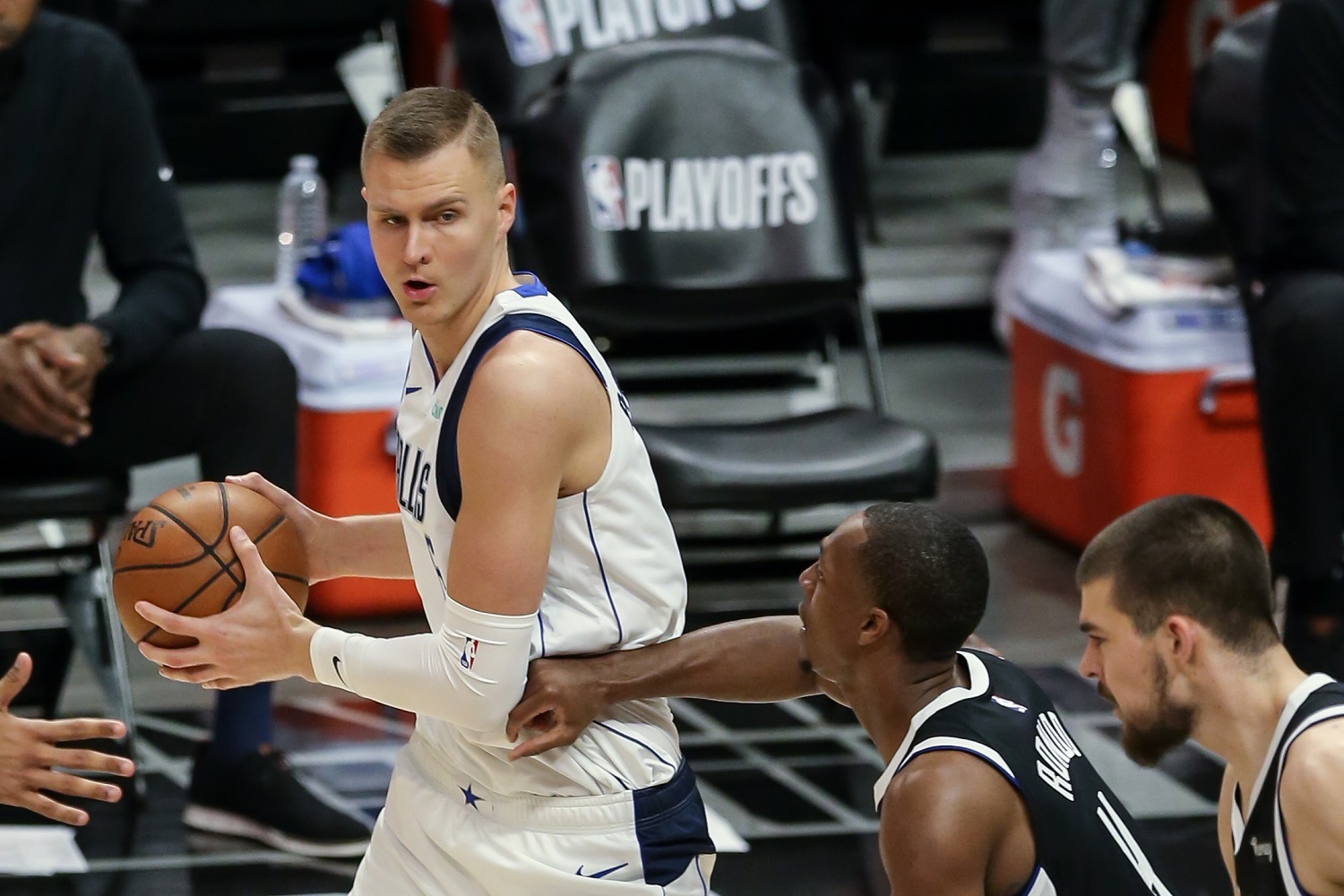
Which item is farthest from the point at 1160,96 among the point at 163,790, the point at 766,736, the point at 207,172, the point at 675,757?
the point at 675,757

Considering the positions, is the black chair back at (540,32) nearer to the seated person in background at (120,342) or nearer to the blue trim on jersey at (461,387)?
the seated person in background at (120,342)

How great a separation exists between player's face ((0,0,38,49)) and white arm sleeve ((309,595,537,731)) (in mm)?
2063

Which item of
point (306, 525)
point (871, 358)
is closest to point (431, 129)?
point (306, 525)

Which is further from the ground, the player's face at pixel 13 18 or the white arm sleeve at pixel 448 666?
the player's face at pixel 13 18

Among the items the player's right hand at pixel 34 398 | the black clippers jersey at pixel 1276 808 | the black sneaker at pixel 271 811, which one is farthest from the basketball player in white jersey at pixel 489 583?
the player's right hand at pixel 34 398

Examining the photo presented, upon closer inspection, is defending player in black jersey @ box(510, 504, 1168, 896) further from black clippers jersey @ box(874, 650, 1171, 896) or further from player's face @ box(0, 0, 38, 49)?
player's face @ box(0, 0, 38, 49)

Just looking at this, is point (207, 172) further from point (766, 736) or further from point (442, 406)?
point (442, 406)

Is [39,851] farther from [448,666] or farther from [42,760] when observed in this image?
[448,666]

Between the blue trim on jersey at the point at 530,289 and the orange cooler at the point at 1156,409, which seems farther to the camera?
the orange cooler at the point at 1156,409

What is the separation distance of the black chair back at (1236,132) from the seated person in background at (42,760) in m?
3.05

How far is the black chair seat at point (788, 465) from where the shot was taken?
13.6 ft

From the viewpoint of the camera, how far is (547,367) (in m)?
2.19

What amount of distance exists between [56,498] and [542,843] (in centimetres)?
184

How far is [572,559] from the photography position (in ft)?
7.53
